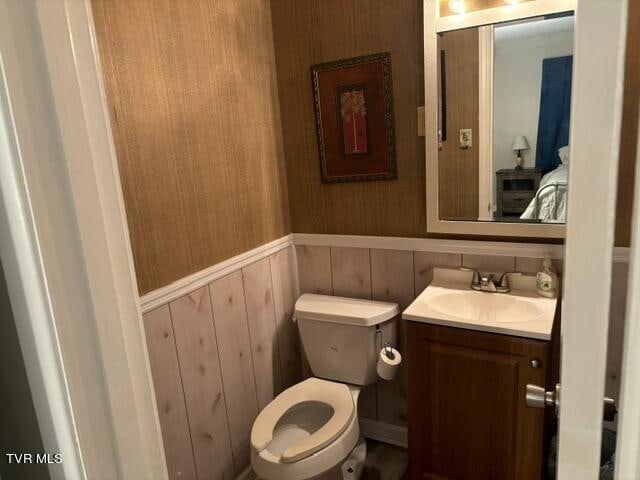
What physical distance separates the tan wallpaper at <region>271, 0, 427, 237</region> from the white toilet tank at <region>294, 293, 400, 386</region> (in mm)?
350

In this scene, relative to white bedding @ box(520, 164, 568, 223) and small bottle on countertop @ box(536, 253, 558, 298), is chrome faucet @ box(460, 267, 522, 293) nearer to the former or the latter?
small bottle on countertop @ box(536, 253, 558, 298)

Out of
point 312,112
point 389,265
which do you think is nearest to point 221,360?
point 389,265

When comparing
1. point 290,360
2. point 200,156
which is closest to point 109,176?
point 200,156

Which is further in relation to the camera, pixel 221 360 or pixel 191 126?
pixel 221 360

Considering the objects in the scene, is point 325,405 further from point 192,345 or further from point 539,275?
point 539,275

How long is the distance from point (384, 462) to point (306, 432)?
473mm

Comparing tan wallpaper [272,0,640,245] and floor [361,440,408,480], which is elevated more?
tan wallpaper [272,0,640,245]

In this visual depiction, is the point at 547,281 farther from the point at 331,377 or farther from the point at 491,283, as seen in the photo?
the point at 331,377

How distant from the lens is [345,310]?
1906 millimetres

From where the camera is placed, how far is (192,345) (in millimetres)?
1613

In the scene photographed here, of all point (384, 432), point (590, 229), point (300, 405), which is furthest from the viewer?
point (384, 432)

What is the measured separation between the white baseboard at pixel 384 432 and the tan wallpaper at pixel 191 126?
105 cm

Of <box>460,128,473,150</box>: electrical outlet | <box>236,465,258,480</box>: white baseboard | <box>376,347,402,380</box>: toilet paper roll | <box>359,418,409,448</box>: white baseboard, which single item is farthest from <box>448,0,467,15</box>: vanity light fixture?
<box>236,465,258,480</box>: white baseboard

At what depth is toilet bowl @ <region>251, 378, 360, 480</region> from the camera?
1.51 m
